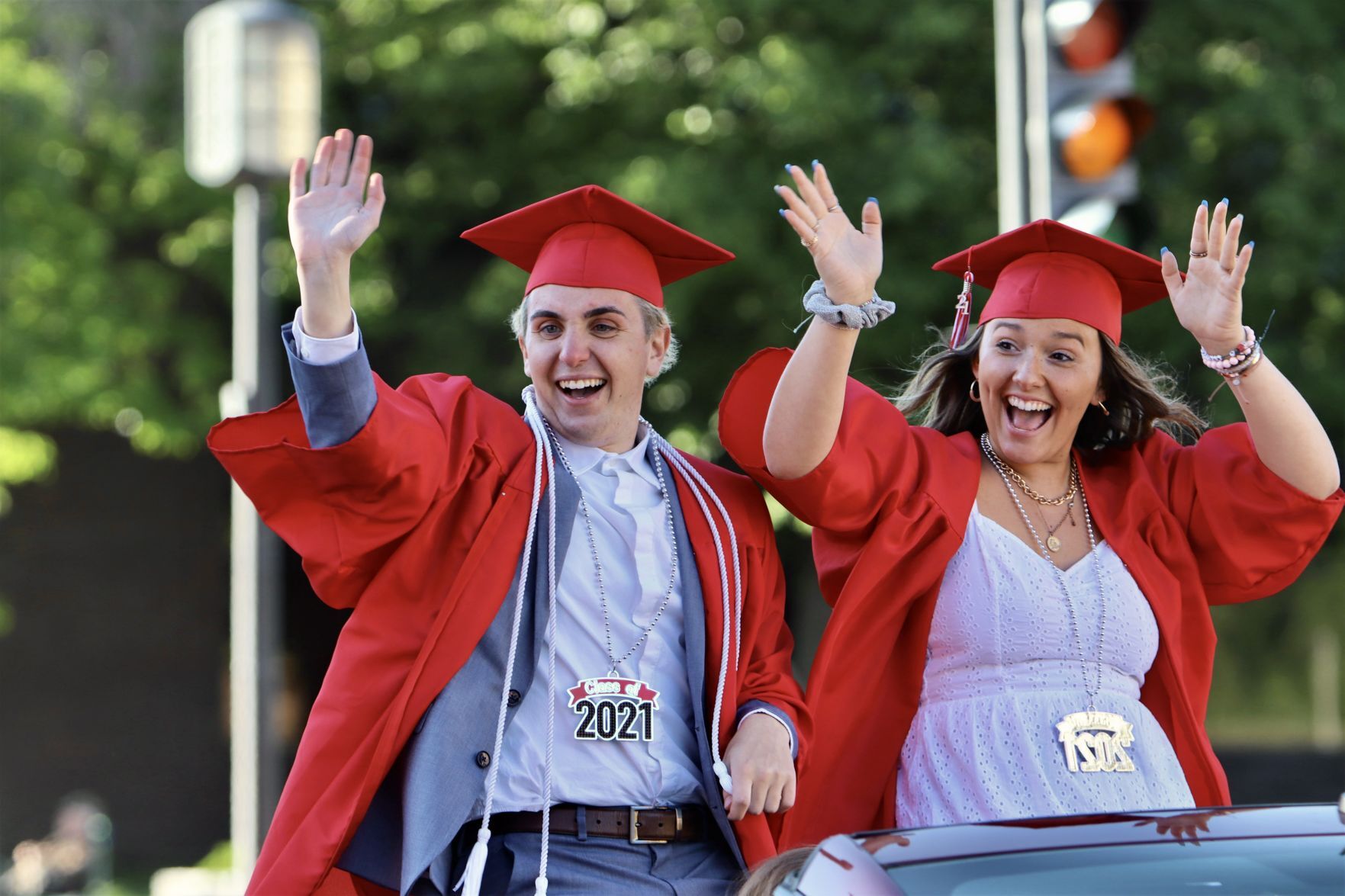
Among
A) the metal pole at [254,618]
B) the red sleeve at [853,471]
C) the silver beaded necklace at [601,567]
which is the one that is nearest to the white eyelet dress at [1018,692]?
the red sleeve at [853,471]

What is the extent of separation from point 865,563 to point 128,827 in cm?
1444

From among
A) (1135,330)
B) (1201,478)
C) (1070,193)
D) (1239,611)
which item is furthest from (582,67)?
(1239,611)

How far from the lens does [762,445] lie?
3.87 m

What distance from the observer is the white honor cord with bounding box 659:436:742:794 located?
145 inches

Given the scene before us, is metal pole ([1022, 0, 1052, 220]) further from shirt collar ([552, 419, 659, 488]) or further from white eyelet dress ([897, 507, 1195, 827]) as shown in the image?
shirt collar ([552, 419, 659, 488])

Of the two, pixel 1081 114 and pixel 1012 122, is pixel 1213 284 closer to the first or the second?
pixel 1081 114

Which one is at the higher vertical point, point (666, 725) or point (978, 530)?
point (978, 530)

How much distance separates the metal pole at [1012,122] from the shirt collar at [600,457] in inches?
105

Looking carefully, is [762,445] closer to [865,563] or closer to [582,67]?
[865,563]

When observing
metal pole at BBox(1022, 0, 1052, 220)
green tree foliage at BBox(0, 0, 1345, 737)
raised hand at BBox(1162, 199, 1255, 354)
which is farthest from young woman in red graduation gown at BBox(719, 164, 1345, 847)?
green tree foliage at BBox(0, 0, 1345, 737)

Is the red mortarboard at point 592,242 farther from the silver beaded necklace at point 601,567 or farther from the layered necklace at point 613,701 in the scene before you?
the layered necklace at point 613,701

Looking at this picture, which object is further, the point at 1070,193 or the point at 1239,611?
the point at 1239,611

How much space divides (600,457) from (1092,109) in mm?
2922

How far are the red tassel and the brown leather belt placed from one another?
1.34 m
